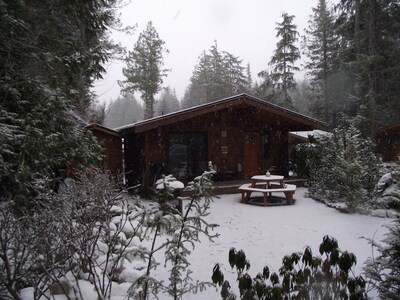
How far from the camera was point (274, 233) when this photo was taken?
24.0 ft

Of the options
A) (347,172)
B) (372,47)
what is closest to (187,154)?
(347,172)

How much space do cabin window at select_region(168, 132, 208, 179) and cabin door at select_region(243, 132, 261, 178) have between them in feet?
6.75

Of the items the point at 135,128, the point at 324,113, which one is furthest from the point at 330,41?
the point at 135,128

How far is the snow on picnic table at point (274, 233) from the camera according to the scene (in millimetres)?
5605

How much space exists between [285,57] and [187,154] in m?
19.0

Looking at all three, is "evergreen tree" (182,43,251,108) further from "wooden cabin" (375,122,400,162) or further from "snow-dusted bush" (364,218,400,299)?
"snow-dusted bush" (364,218,400,299)

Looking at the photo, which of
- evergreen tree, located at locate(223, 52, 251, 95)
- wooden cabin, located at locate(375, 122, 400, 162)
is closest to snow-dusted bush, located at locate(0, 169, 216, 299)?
wooden cabin, located at locate(375, 122, 400, 162)

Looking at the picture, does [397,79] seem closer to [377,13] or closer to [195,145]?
[377,13]

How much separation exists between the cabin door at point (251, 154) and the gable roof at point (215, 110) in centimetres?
192

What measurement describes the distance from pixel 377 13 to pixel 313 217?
17.5 m

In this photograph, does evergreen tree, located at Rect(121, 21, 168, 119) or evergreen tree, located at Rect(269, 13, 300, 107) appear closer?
evergreen tree, located at Rect(269, 13, 300, 107)

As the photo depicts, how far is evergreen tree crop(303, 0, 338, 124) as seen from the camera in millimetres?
27344

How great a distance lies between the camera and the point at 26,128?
16.5 ft

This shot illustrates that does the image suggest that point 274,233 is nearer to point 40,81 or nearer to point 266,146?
point 40,81
